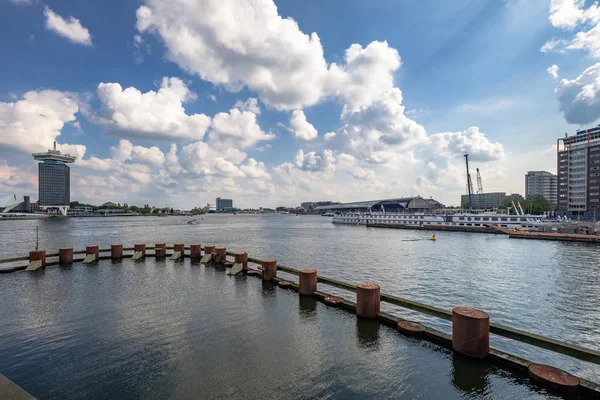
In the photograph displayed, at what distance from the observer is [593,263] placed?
3925 centimetres

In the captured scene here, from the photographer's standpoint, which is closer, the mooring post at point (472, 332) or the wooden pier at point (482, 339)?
the wooden pier at point (482, 339)

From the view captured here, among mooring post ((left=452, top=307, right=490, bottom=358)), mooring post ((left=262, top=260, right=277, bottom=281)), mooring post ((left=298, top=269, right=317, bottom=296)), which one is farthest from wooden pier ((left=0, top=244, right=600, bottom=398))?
mooring post ((left=262, top=260, right=277, bottom=281))

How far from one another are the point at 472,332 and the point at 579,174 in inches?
6943

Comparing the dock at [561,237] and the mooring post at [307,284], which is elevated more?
the mooring post at [307,284]

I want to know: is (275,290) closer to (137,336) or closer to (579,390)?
(137,336)

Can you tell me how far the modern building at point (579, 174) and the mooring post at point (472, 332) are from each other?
158m

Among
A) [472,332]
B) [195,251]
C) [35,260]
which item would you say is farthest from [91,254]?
[472,332]

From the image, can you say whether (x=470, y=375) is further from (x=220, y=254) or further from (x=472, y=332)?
(x=220, y=254)

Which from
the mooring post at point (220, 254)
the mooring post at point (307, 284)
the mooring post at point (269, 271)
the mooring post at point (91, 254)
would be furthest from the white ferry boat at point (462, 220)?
the mooring post at point (91, 254)

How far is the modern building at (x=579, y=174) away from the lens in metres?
130

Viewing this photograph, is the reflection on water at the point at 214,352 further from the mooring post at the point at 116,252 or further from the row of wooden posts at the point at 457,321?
the mooring post at the point at 116,252

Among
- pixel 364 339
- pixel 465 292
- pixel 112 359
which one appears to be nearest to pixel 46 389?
pixel 112 359

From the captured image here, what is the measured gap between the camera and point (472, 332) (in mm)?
10469

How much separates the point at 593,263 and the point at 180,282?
1996 inches
